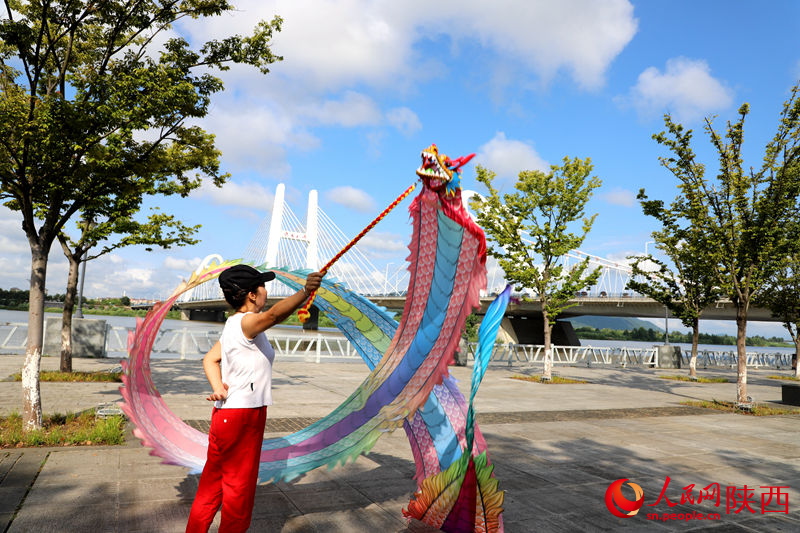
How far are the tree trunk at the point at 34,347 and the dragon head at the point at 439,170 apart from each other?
5.66m

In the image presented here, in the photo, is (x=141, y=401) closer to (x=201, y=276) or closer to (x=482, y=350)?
(x=201, y=276)

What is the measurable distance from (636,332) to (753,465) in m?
101

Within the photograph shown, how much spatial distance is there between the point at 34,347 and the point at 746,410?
13.5 meters

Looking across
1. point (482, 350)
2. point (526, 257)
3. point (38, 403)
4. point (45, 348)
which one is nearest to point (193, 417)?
point (38, 403)

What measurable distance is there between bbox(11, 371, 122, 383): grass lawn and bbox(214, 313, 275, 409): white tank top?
9.87 metres

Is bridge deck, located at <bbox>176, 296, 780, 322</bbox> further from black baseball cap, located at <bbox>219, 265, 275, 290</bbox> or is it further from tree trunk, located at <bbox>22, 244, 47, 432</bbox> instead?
black baseball cap, located at <bbox>219, 265, 275, 290</bbox>

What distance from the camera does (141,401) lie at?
4.38 m

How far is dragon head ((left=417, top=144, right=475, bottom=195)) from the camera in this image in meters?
3.12

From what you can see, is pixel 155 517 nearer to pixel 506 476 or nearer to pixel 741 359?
pixel 506 476

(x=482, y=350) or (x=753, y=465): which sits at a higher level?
(x=482, y=350)

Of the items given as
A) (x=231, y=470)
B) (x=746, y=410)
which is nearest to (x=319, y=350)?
(x=746, y=410)

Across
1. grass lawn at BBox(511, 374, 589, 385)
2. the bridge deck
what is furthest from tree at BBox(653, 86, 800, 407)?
the bridge deck

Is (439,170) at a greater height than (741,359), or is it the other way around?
(439,170)

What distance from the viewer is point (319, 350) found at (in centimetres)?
1991
